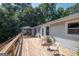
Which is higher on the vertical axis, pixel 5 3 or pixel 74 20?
pixel 5 3

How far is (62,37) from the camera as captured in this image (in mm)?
5750

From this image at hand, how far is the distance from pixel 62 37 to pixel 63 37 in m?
0.06

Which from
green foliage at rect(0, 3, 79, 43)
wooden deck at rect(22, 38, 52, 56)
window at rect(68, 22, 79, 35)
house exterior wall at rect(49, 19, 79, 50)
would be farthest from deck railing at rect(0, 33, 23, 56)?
window at rect(68, 22, 79, 35)

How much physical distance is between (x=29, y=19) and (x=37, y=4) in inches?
18.2

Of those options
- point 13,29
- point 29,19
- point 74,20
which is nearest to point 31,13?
point 29,19

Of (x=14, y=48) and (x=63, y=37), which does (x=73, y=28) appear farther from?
(x=14, y=48)

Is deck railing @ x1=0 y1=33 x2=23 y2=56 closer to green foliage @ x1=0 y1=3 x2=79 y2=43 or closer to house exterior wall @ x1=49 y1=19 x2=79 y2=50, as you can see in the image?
green foliage @ x1=0 y1=3 x2=79 y2=43

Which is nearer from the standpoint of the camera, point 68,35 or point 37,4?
point 37,4

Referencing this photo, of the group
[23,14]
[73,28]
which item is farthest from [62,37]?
[23,14]

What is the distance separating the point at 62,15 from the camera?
4.93m

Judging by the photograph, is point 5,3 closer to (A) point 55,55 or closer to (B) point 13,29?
(B) point 13,29

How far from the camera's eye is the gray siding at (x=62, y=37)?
5.01 metres

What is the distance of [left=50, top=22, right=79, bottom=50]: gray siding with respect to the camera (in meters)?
5.01

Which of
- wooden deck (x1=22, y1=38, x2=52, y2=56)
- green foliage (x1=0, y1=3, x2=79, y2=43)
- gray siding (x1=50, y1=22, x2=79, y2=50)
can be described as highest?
green foliage (x1=0, y1=3, x2=79, y2=43)
